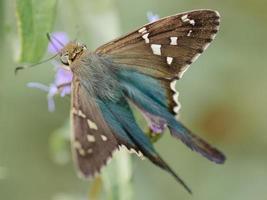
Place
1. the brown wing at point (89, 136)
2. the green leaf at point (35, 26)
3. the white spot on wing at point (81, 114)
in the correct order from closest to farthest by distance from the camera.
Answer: the brown wing at point (89, 136), the white spot on wing at point (81, 114), the green leaf at point (35, 26)

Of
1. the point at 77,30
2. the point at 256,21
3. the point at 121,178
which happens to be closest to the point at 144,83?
the point at 121,178

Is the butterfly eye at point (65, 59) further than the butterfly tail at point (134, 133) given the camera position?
Yes

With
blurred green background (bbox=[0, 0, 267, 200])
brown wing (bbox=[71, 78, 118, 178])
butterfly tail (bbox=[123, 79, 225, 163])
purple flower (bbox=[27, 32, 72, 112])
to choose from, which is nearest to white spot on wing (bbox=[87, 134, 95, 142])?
brown wing (bbox=[71, 78, 118, 178])

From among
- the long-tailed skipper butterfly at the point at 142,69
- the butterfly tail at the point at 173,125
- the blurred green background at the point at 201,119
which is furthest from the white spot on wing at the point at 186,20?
the blurred green background at the point at 201,119

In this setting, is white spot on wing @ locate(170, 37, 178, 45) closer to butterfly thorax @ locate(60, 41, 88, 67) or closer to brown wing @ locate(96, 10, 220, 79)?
brown wing @ locate(96, 10, 220, 79)

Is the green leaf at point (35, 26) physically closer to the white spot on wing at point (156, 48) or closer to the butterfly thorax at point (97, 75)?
the butterfly thorax at point (97, 75)

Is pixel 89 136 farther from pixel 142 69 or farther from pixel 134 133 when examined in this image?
pixel 142 69

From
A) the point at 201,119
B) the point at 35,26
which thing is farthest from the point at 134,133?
the point at 201,119
